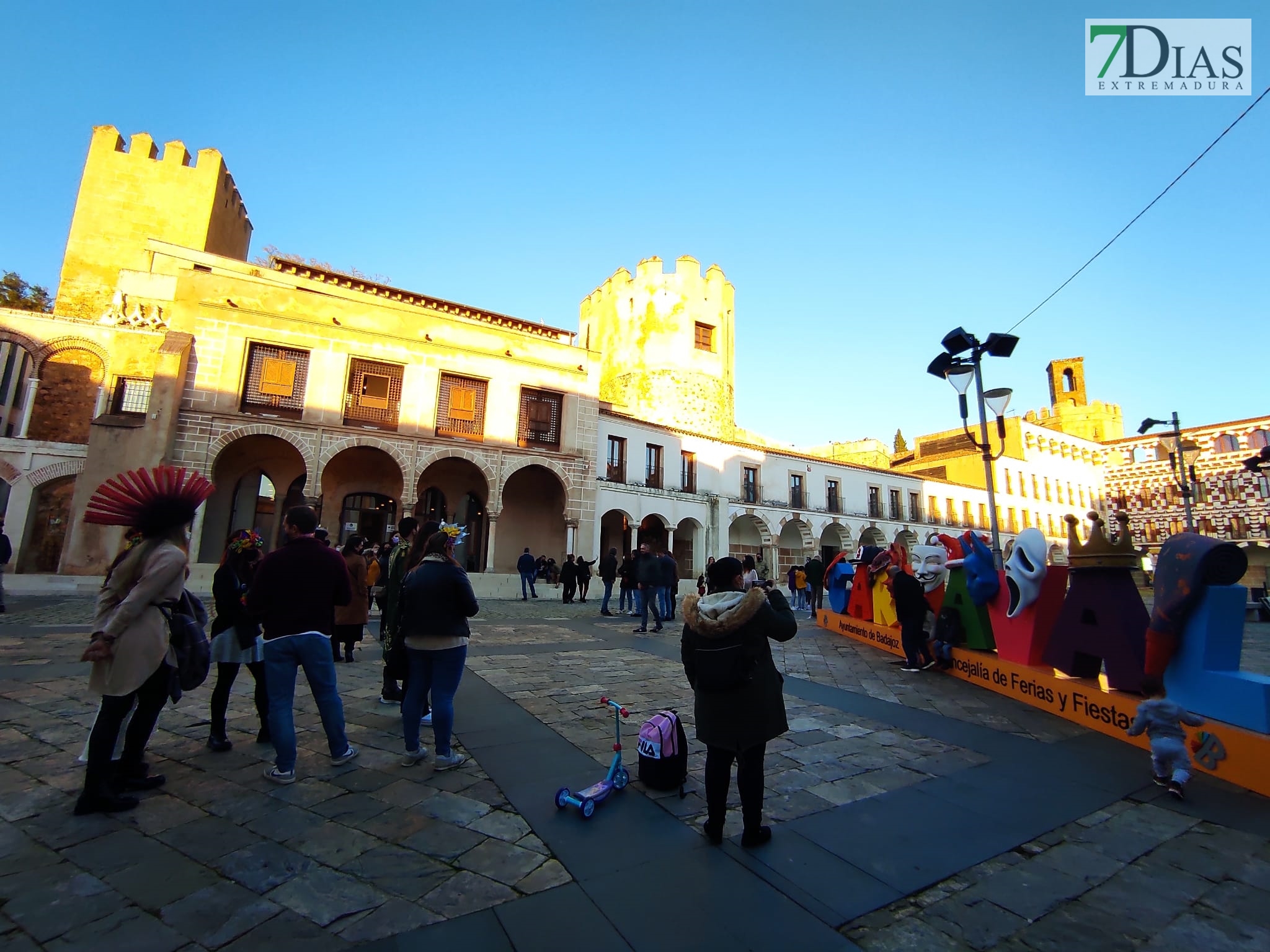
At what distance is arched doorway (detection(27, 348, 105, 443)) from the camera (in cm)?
1919

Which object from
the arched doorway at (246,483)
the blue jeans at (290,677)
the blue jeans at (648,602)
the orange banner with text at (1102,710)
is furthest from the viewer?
the arched doorway at (246,483)

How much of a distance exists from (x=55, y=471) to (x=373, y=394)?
892 cm

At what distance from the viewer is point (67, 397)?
19.6 m

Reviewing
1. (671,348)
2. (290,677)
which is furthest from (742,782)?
(671,348)

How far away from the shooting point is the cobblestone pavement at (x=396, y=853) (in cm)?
217

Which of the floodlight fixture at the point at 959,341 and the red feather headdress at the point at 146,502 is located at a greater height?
the floodlight fixture at the point at 959,341

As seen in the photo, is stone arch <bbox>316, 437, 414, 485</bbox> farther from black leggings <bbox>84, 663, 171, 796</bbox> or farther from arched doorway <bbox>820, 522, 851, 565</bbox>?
arched doorway <bbox>820, 522, 851, 565</bbox>

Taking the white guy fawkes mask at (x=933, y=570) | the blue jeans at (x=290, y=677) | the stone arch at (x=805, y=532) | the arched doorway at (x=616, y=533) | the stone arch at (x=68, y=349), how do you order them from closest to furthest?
1. the blue jeans at (x=290, y=677)
2. the white guy fawkes mask at (x=933, y=570)
3. the stone arch at (x=68, y=349)
4. the arched doorway at (x=616, y=533)
5. the stone arch at (x=805, y=532)

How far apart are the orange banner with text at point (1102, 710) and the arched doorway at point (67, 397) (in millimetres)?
25630

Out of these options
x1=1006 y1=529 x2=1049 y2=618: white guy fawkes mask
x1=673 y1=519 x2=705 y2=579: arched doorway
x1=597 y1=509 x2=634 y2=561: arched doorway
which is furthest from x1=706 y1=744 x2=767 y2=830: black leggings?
x1=673 y1=519 x2=705 y2=579: arched doorway

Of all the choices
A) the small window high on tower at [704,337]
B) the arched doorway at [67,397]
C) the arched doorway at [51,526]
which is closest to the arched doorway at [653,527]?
the small window high on tower at [704,337]

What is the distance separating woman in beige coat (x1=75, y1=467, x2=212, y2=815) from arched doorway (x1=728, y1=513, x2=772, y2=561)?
987 inches

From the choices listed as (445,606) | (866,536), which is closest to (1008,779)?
(445,606)

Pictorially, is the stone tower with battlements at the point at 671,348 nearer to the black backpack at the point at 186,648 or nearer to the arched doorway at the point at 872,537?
the arched doorway at the point at 872,537
